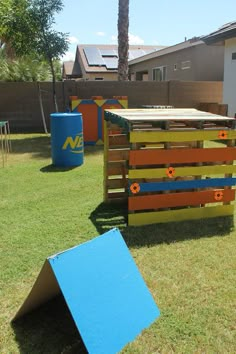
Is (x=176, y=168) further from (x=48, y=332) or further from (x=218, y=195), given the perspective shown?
(x=48, y=332)

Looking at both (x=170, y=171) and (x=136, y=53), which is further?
(x=136, y=53)

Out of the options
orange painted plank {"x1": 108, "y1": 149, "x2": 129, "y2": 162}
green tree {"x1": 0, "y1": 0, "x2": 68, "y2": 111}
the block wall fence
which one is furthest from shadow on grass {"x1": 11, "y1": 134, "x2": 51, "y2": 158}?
orange painted plank {"x1": 108, "y1": 149, "x2": 129, "y2": 162}

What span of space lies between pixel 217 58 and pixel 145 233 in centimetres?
1564

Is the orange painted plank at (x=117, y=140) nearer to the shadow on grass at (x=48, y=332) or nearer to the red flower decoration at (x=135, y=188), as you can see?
the red flower decoration at (x=135, y=188)

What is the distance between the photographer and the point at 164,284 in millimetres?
3107

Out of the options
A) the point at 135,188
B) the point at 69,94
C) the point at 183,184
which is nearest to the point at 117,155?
the point at 135,188

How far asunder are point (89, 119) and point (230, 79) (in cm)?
557

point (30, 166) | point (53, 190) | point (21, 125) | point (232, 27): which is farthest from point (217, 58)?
point (53, 190)

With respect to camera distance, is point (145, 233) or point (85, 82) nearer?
point (145, 233)

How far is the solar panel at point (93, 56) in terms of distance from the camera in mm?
29097

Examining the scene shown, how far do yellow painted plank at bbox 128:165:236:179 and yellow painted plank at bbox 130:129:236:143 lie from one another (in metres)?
0.35

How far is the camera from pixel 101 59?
29.6 metres

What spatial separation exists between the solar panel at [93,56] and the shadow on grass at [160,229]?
85.5ft

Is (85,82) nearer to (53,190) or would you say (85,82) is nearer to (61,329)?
(53,190)
